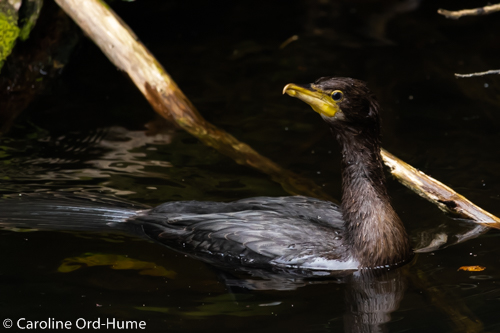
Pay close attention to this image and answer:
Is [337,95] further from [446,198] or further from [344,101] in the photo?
[446,198]

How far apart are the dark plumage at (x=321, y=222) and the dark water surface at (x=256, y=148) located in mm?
144

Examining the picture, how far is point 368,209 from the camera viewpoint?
15.4 feet

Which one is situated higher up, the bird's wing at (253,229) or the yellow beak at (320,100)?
the yellow beak at (320,100)

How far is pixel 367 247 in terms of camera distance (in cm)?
460

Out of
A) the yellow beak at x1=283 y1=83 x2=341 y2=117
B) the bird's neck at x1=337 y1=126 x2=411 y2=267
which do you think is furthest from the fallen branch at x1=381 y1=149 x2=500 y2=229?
the yellow beak at x1=283 y1=83 x2=341 y2=117

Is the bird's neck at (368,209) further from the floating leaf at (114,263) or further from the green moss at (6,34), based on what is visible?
the green moss at (6,34)

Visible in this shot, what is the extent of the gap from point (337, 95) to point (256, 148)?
2.09 metres

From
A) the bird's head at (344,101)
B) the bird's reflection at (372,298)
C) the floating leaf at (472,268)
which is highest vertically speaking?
the bird's head at (344,101)

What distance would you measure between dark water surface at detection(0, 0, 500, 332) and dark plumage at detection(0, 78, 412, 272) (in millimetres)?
144

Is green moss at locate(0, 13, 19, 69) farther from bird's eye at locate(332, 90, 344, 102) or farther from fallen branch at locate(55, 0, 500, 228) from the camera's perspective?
bird's eye at locate(332, 90, 344, 102)

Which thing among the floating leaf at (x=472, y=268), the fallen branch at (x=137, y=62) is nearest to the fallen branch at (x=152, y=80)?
the fallen branch at (x=137, y=62)

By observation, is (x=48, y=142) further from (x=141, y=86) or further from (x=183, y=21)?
(x=183, y=21)

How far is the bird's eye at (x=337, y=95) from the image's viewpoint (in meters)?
4.64

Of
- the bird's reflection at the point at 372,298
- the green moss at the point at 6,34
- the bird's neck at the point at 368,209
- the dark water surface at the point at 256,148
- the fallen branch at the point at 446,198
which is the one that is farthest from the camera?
the green moss at the point at 6,34
